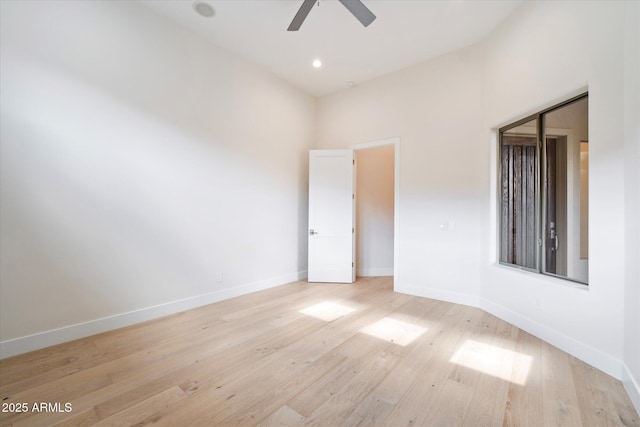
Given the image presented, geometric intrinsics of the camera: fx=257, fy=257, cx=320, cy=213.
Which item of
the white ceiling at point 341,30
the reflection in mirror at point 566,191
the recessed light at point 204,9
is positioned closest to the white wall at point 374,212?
the white ceiling at point 341,30

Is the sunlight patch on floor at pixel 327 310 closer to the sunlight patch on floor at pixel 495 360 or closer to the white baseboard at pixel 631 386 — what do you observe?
the sunlight patch on floor at pixel 495 360

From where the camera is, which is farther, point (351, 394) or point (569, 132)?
point (569, 132)

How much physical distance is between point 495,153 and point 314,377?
3.29m

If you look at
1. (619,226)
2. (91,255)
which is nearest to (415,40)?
(619,226)

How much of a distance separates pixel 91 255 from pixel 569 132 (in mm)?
4922

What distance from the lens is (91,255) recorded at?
254 centimetres

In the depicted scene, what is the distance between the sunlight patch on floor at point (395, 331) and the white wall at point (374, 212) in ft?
7.39

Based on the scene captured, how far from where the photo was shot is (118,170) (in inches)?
106

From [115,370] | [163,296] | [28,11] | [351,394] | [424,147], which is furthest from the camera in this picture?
[424,147]

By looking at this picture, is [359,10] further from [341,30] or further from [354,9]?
[341,30]

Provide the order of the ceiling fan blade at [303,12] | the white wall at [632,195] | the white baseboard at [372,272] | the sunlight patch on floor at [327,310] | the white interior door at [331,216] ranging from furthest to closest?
the white baseboard at [372,272], the white interior door at [331,216], the sunlight patch on floor at [327,310], the ceiling fan blade at [303,12], the white wall at [632,195]

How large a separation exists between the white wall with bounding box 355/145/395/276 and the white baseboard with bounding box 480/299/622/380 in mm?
2237

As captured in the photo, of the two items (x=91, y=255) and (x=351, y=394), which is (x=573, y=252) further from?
(x=91, y=255)

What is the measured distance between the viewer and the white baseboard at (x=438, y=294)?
341cm
